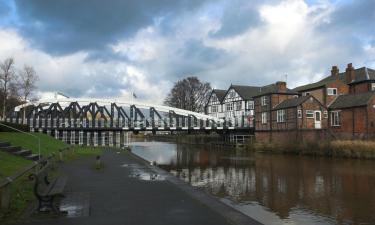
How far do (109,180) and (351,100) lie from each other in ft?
133

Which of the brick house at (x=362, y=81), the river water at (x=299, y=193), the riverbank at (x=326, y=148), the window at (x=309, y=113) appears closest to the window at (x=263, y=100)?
the riverbank at (x=326, y=148)

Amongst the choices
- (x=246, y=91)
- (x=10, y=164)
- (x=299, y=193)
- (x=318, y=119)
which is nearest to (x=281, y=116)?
(x=318, y=119)

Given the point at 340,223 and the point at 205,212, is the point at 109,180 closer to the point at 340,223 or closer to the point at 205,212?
the point at 205,212

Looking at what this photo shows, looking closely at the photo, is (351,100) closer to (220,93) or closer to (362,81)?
(362,81)

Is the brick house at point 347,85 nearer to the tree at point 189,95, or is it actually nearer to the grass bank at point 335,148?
the grass bank at point 335,148

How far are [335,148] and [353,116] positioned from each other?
1055 cm

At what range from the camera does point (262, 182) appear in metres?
23.5

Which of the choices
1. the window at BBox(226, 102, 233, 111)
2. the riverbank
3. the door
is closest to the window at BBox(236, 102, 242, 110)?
the window at BBox(226, 102, 233, 111)

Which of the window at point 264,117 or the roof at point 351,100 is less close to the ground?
the roof at point 351,100

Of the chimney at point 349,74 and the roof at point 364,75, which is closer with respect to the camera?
the roof at point 364,75

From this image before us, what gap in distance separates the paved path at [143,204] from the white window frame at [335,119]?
39584 mm

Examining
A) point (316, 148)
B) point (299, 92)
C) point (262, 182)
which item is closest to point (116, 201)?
point (262, 182)

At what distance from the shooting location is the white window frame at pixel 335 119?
175 feet

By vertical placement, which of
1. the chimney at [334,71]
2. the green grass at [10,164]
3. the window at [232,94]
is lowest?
the green grass at [10,164]
